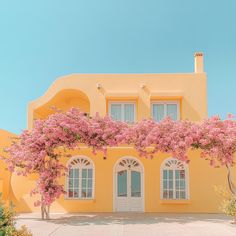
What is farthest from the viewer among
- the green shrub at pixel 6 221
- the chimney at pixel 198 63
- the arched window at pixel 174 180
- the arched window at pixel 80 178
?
the chimney at pixel 198 63

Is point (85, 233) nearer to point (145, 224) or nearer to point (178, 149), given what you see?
point (145, 224)

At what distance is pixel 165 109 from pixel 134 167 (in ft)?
14.1

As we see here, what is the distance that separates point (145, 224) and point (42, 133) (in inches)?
257

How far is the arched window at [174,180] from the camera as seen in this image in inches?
833

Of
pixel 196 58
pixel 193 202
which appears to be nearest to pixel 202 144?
pixel 193 202

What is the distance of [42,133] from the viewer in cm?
1769

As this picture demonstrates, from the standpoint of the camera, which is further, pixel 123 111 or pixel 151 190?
pixel 123 111

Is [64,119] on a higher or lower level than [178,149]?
higher

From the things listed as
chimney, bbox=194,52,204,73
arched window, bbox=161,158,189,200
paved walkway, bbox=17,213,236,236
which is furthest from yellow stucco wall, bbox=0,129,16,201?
chimney, bbox=194,52,204,73

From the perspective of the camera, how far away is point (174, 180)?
70.0 ft

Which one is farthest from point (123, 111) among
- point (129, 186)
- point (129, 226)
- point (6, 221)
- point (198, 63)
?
point (6, 221)

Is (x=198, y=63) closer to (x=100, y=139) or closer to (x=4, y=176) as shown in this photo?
(x=100, y=139)

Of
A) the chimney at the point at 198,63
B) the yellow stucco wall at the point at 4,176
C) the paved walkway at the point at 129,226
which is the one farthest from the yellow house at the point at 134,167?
the paved walkway at the point at 129,226

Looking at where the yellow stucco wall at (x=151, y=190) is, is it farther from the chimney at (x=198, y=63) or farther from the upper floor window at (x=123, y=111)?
the chimney at (x=198, y=63)
